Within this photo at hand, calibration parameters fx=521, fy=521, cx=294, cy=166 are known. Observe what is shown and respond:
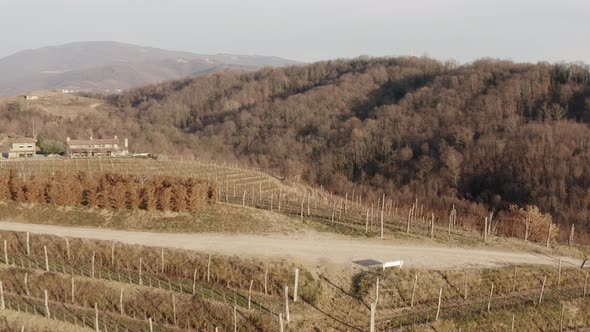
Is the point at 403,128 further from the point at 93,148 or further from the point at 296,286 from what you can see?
the point at 296,286

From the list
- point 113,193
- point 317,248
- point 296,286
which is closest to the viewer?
point 296,286

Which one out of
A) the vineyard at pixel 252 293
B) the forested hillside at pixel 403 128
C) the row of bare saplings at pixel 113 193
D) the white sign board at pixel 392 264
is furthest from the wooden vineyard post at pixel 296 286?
the forested hillside at pixel 403 128

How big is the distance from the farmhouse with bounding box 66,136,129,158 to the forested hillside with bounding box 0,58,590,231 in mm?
27131

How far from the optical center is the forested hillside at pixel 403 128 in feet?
226

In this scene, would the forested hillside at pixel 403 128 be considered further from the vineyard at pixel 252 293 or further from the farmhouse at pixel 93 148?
the vineyard at pixel 252 293

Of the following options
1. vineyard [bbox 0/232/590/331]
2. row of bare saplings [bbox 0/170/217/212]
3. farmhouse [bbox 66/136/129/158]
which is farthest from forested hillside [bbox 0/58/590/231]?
row of bare saplings [bbox 0/170/217/212]

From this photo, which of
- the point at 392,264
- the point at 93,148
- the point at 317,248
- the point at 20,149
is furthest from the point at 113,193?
the point at 20,149

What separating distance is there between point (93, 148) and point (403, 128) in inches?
2166

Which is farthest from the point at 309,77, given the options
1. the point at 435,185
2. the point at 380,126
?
the point at 435,185

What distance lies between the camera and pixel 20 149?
208 feet

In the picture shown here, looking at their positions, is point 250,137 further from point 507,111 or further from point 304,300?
point 304,300

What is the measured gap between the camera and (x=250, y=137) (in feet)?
377

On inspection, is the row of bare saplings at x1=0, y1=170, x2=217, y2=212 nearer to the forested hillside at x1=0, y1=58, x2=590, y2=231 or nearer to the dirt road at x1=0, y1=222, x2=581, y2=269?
the dirt road at x1=0, y1=222, x2=581, y2=269

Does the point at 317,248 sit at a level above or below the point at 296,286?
above
